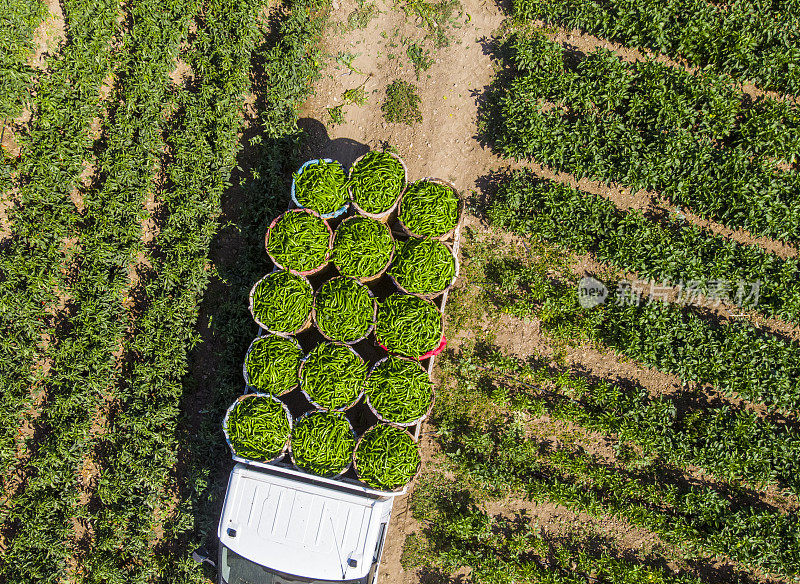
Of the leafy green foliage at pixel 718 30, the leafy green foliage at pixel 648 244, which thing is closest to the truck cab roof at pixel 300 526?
the leafy green foliage at pixel 648 244

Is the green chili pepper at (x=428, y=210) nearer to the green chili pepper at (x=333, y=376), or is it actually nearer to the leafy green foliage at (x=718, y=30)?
the green chili pepper at (x=333, y=376)

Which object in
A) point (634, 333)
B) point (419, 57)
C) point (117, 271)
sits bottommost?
point (117, 271)

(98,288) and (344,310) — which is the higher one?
(344,310)

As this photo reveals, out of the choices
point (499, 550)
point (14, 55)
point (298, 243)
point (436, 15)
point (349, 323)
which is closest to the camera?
point (349, 323)

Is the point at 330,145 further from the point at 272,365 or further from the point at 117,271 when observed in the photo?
the point at 117,271

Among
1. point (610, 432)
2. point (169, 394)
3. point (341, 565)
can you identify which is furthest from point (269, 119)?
point (610, 432)

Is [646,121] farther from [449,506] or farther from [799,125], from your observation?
[449,506]

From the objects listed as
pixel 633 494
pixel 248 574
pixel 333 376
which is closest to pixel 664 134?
pixel 633 494
